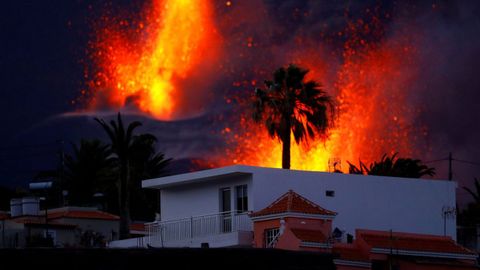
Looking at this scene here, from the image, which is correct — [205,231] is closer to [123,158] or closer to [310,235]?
[310,235]

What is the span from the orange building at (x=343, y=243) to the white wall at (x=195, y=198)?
2442 mm

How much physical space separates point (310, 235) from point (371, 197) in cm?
740

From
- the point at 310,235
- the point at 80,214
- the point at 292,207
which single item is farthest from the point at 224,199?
the point at 80,214

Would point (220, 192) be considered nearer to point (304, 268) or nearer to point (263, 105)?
point (263, 105)

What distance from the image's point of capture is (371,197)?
46094 mm

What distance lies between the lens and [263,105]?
183ft

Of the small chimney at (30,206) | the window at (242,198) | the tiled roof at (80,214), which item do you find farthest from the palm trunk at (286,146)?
the small chimney at (30,206)

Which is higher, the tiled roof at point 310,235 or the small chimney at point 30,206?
the small chimney at point 30,206

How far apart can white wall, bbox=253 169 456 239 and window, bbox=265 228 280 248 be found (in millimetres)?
2190

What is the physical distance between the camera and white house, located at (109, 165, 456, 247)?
4328 centimetres

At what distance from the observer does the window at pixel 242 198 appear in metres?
43.8

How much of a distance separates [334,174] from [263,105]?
38.4ft

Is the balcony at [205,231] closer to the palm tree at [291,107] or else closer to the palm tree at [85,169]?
the palm tree at [291,107]

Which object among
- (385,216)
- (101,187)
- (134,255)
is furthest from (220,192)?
(101,187)
